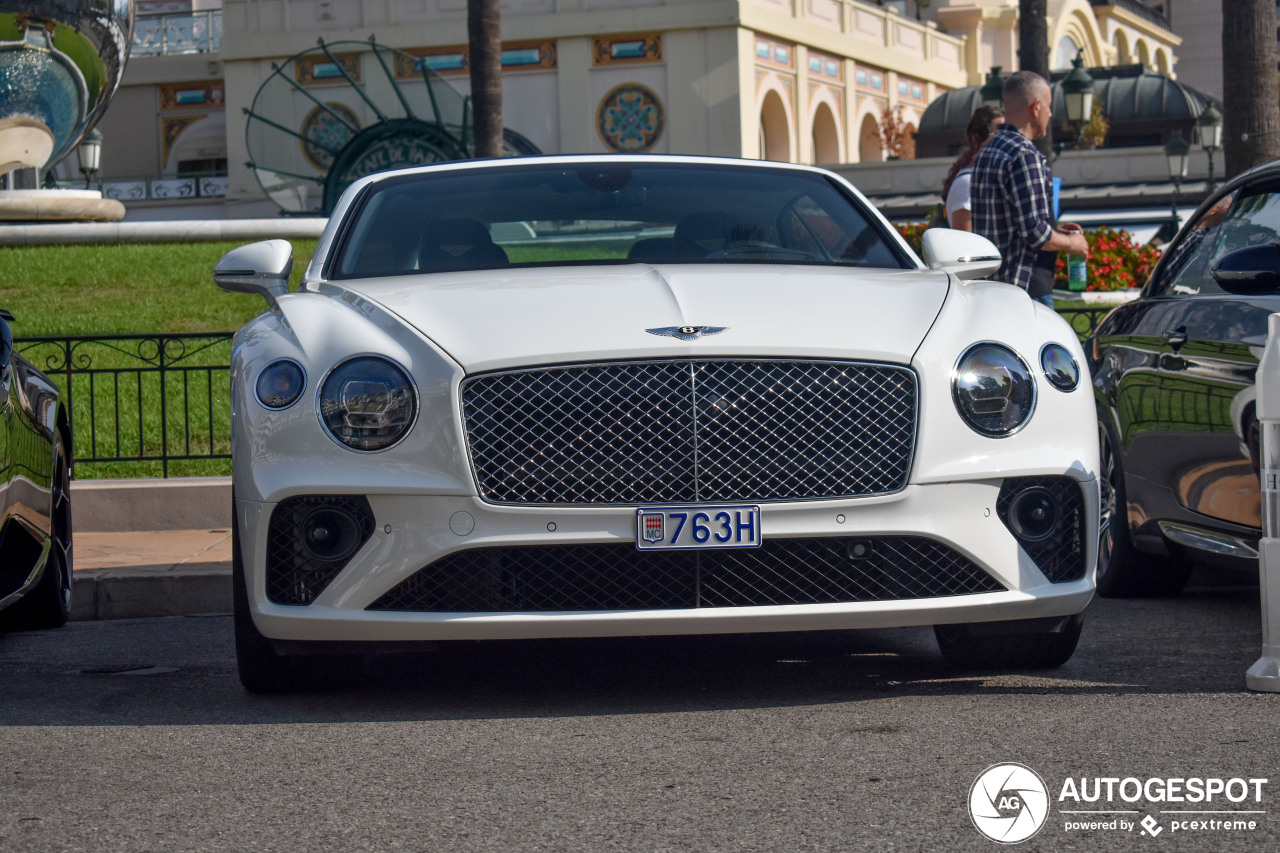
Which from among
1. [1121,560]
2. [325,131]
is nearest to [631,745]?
[1121,560]

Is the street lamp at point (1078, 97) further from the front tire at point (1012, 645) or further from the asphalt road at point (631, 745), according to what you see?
the front tire at point (1012, 645)

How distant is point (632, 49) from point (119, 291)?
98.5 feet

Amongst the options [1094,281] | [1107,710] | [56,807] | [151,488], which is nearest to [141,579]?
[151,488]

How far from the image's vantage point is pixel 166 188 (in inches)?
2060

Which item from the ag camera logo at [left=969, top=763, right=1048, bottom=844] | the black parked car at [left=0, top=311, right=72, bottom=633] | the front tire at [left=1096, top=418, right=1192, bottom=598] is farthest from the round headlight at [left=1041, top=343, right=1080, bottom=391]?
the black parked car at [left=0, top=311, right=72, bottom=633]

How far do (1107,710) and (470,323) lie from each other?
1.88 m

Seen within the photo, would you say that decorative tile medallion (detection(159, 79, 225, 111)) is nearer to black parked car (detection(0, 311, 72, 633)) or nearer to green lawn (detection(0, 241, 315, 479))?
green lawn (detection(0, 241, 315, 479))

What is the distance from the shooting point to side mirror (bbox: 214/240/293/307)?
5.69m

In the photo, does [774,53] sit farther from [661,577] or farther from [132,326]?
[661,577]

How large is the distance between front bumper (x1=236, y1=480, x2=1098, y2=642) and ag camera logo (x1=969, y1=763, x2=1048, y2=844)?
30.8 inches

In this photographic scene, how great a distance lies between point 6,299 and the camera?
1878cm

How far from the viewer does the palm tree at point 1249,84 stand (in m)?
16.9

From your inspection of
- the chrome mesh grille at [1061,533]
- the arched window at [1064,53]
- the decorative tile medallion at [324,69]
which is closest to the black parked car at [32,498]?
the chrome mesh grille at [1061,533]

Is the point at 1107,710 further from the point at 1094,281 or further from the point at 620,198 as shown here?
the point at 1094,281
